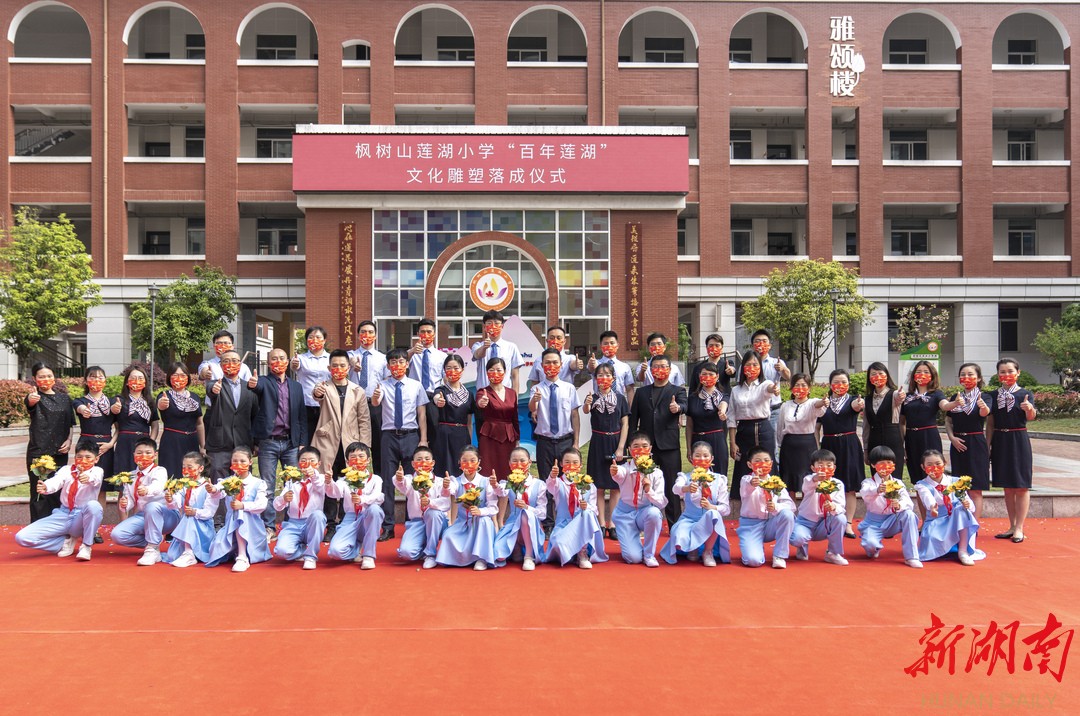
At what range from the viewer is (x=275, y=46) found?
26000 millimetres

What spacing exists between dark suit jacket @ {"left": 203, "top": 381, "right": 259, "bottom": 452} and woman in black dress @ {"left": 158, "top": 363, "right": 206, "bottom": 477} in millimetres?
209

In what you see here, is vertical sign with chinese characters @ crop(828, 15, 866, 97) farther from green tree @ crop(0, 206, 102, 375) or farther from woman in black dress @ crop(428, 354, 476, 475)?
green tree @ crop(0, 206, 102, 375)

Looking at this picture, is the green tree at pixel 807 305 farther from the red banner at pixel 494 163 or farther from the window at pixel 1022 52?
the window at pixel 1022 52

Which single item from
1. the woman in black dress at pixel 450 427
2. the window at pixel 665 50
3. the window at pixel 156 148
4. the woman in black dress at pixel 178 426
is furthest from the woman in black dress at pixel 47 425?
the window at pixel 665 50

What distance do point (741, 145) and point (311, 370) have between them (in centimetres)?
2215

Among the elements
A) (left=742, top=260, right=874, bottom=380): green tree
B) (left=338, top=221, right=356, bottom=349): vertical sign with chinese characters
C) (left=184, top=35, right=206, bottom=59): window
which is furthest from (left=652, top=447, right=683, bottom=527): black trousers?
(left=184, top=35, right=206, bottom=59): window

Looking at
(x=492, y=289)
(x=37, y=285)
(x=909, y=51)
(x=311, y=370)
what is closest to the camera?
(x=311, y=370)

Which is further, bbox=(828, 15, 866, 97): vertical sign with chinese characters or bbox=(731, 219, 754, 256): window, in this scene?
bbox=(731, 219, 754, 256): window

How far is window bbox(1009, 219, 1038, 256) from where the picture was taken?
26.5m

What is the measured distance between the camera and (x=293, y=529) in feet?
20.4

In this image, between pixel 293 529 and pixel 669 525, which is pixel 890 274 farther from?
pixel 293 529

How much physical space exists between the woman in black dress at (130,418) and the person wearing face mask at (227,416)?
0.61 m

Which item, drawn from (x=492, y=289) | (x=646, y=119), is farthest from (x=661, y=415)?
(x=646, y=119)

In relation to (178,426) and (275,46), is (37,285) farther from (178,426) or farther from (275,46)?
(178,426)
